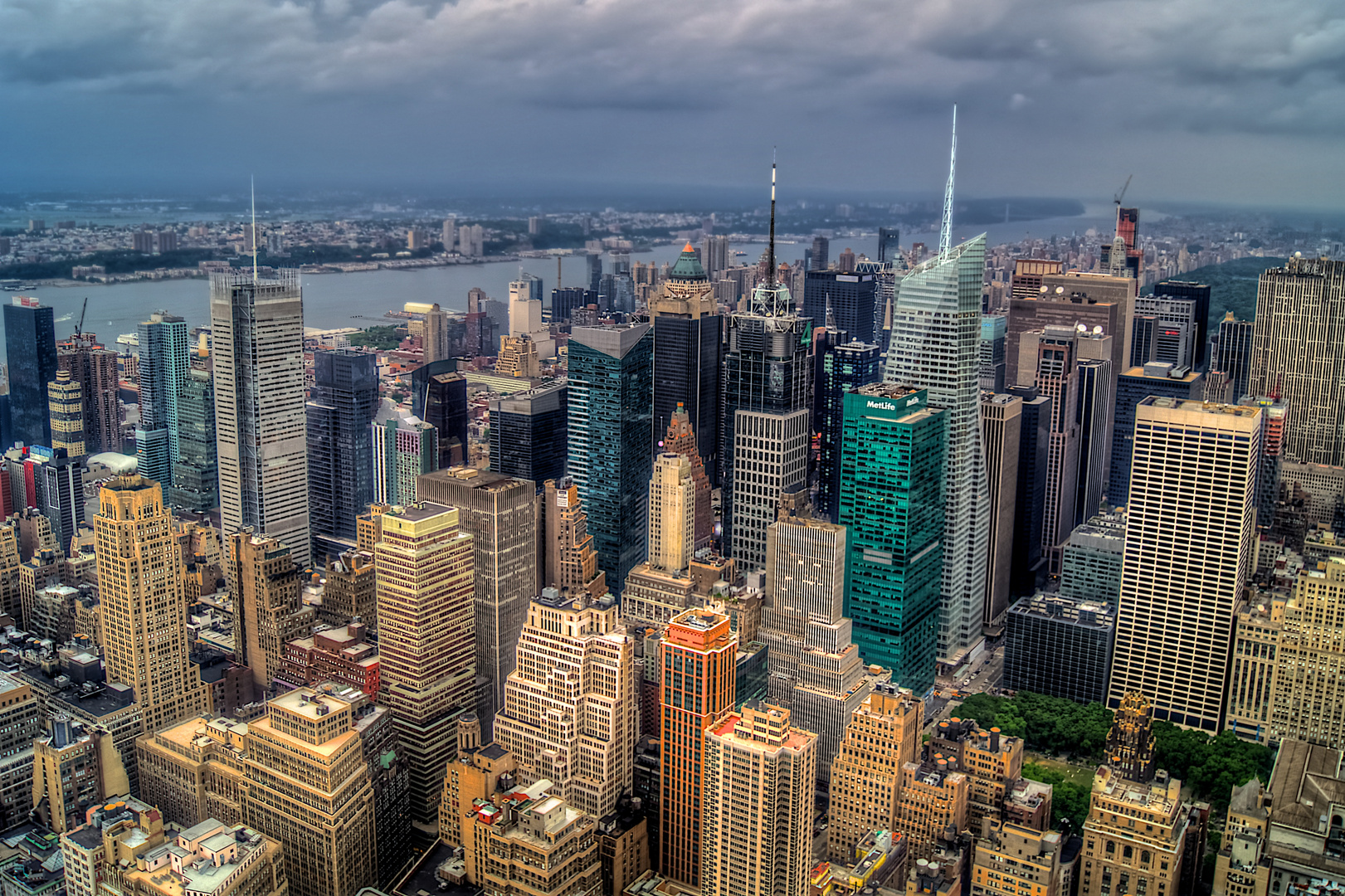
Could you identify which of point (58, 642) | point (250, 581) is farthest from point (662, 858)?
point (58, 642)

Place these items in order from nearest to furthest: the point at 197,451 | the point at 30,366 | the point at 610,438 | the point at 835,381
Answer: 1. the point at 610,438
2. the point at 197,451
3. the point at 30,366
4. the point at 835,381

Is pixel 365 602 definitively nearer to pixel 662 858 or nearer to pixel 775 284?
pixel 662 858

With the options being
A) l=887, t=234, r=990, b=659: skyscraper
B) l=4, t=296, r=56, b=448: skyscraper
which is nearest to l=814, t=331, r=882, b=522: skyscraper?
l=887, t=234, r=990, b=659: skyscraper

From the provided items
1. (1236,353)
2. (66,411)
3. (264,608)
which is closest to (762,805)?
(264,608)

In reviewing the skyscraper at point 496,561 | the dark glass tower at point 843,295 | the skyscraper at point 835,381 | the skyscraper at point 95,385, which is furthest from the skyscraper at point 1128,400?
the skyscraper at point 95,385

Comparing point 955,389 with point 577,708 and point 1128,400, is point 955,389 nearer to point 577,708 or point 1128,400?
point 1128,400
